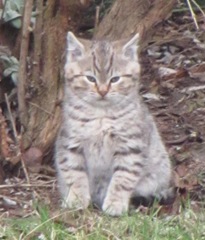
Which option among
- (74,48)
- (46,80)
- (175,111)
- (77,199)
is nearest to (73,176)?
(77,199)

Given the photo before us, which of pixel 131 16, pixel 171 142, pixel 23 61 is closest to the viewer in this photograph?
pixel 23 61

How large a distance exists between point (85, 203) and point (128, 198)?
0.88 feet

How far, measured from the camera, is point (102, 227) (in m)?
5.64

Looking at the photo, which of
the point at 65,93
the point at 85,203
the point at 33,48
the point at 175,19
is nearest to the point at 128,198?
the point at 85,203

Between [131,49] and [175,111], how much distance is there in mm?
1585

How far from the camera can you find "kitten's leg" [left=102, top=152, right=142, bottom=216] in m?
6.16

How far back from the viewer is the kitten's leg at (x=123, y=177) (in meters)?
6.16

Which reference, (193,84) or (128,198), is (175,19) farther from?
(128,198)

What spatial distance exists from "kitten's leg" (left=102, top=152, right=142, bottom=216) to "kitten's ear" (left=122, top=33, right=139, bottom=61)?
2.03ft

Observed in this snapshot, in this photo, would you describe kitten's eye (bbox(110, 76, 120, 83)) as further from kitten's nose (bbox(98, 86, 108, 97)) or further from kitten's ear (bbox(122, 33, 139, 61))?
kitten's ear (bbox(122, 33, 139, 61))

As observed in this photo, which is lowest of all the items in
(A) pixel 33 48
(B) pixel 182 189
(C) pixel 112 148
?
(B) pixel 182 189

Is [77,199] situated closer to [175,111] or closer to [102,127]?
[102,127]

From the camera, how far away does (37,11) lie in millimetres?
6836

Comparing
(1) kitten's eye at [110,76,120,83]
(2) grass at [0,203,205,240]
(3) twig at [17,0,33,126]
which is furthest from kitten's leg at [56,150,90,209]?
(3) twig at [17,0,33,126]
